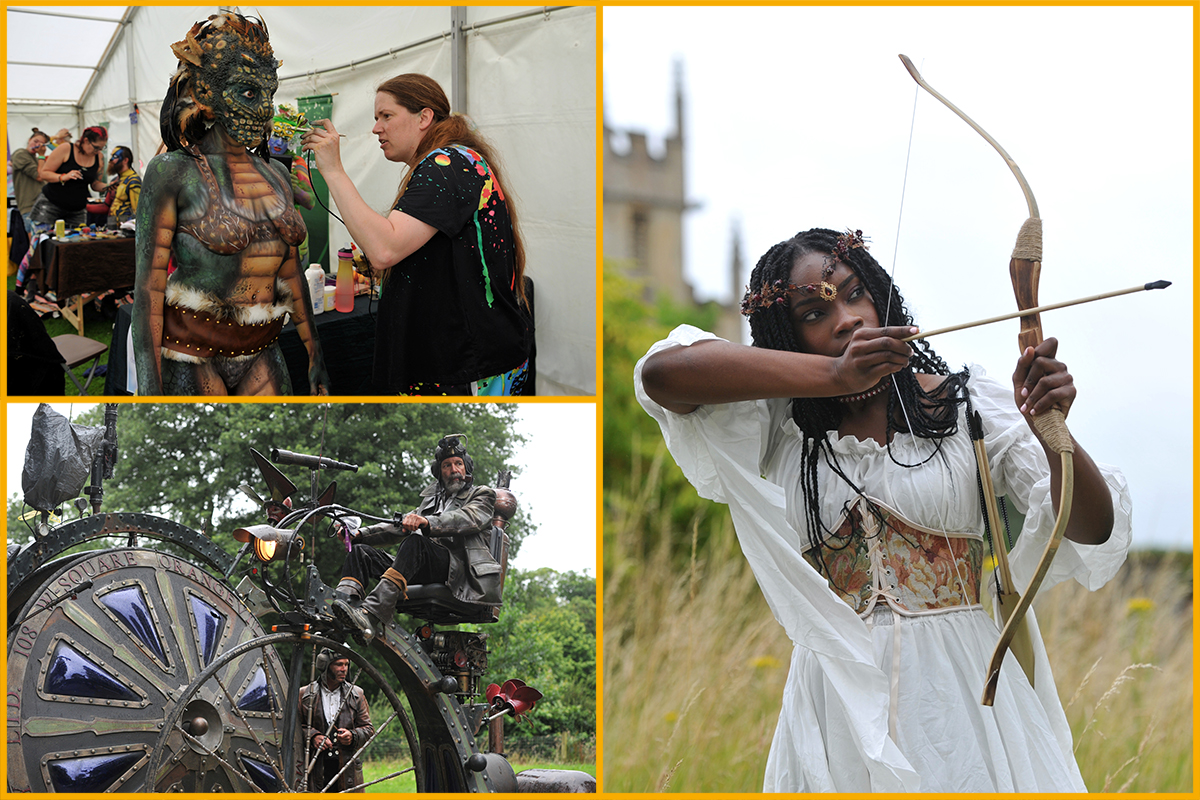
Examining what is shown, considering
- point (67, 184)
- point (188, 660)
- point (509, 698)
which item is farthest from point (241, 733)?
point (67, 184)

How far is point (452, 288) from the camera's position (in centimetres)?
294

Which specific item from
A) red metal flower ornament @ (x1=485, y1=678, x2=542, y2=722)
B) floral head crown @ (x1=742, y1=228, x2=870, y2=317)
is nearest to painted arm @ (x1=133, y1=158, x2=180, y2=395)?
floral head crown @ (x1=742, y1=228, x2=870, y2=317)

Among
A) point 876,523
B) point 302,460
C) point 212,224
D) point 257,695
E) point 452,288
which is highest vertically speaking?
point 212,224

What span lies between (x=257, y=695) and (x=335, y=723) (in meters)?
0.50

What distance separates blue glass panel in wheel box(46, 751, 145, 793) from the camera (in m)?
2.86

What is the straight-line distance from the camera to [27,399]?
336 cm

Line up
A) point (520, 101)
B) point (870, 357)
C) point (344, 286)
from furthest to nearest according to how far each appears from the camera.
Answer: point (520, 101) < point (344, 286) < point (870, 357)

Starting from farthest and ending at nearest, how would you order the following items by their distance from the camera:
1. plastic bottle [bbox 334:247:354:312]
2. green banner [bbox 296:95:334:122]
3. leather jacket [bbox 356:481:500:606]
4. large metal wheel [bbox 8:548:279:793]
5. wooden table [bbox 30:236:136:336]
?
1. wooden table [bbox 30:236:136:336]
2. green banner [bbox 296:95:334:122]
3. plastic bottle [bbox 334:247:354:312]
4. leather jacket [bbox 356:481:500:606]
5. large metal wheel [bbox 8:548:279:793]

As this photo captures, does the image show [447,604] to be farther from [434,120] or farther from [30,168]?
[30,168]

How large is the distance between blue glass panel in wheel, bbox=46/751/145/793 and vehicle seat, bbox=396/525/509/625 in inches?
41.2

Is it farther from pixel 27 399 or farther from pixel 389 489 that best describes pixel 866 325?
pixel 389 489

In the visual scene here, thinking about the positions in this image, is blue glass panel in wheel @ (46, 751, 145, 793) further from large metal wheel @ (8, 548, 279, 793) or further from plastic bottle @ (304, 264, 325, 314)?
plastic bottle @ (304, 264, 325, 314)

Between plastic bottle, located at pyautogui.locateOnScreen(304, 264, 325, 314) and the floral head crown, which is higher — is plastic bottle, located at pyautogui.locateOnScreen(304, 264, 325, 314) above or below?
above

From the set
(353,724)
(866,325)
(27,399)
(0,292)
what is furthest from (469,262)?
(353,724)
